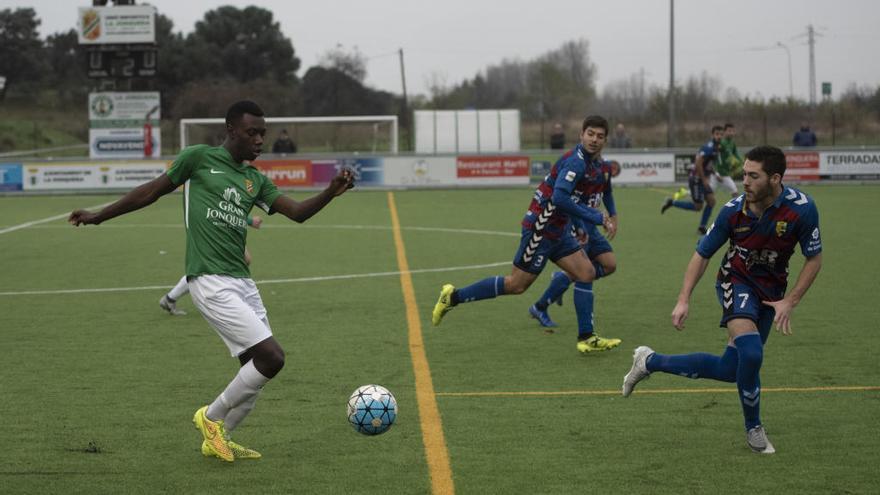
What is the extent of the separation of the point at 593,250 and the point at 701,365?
4209 mm

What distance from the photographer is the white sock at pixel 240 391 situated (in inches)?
263

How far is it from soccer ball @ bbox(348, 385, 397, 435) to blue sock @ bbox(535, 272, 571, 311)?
4835mm

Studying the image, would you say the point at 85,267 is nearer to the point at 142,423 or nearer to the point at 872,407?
the point at 142,423

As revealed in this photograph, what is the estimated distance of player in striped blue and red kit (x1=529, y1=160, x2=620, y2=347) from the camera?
1035cm

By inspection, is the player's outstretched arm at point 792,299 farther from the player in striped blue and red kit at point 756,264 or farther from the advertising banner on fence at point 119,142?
the advertising banner on fence at point 119,142

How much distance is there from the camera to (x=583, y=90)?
320ft

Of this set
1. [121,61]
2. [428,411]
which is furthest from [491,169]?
[428,411]

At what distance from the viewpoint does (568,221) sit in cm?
1039

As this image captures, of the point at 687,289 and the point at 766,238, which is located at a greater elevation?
the point at 766,238

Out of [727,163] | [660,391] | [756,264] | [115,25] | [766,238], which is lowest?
[660,391]

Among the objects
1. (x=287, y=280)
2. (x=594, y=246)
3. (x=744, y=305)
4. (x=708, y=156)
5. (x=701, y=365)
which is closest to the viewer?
(x=744, y=305)

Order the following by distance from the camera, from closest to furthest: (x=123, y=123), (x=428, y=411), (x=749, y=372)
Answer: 1. (x=749, y=372)
2. (x=428, y=411)
3. (x=123, y=123)

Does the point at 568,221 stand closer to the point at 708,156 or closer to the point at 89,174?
the point at 708,156

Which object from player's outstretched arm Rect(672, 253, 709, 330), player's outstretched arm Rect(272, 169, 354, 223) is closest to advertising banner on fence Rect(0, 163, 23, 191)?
player's outstretched arm Rect(272, 169, 354, 223)
